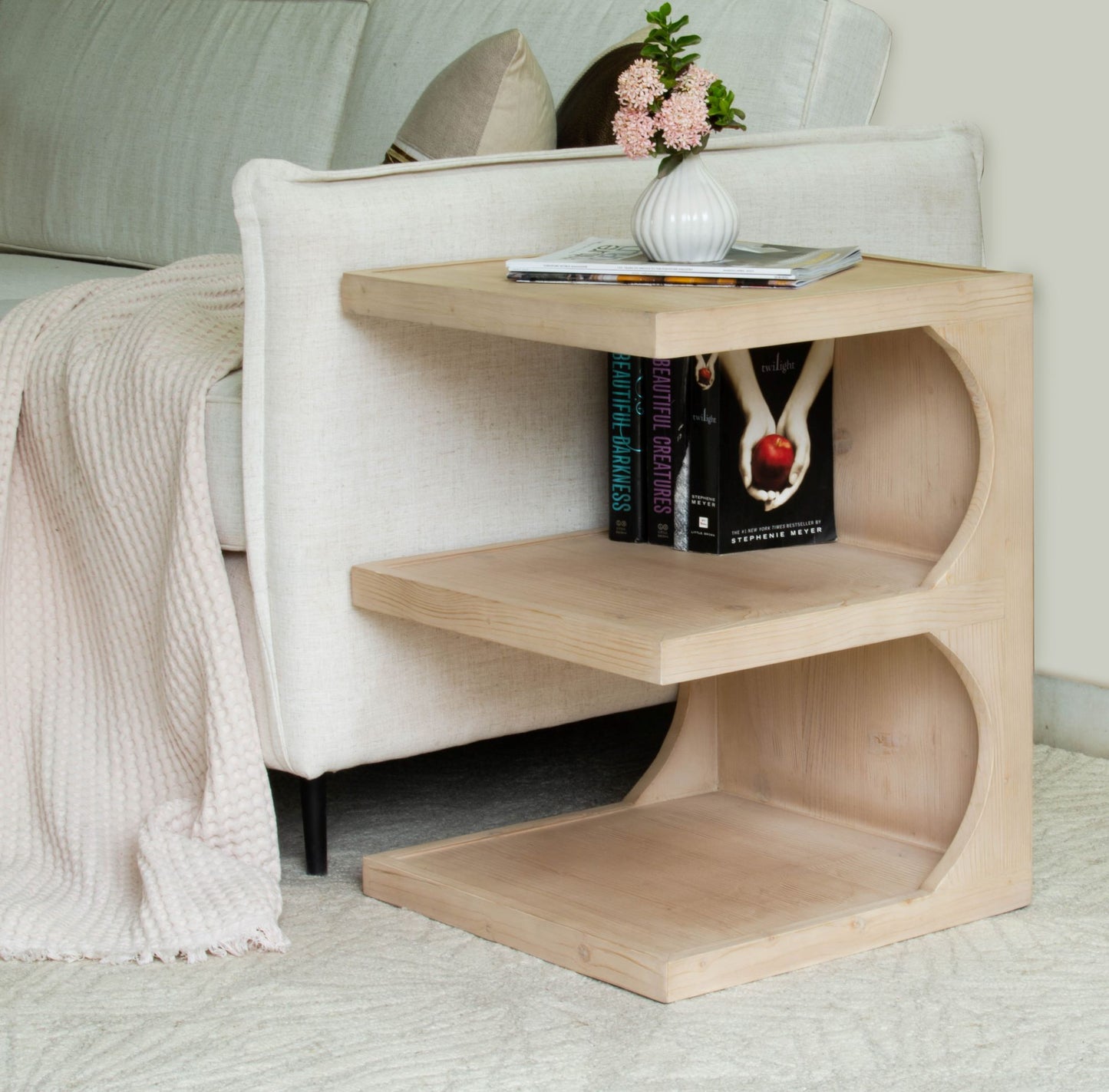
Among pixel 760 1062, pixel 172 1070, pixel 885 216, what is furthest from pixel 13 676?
pixel 885 216

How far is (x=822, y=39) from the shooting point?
6.39 feet

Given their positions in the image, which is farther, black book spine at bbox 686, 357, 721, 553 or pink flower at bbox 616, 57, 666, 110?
black book spine at bbox 686, 357, 721, 553

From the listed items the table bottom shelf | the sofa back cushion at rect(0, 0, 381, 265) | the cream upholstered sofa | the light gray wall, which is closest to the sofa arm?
the cream upholstered sofa

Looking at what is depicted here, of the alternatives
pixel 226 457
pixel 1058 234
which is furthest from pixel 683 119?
pixel 1058 234

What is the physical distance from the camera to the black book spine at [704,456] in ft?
5.01

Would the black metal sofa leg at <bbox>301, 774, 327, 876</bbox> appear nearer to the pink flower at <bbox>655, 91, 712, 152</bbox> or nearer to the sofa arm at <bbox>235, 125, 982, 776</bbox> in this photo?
the sofa arm at <bbox>235, 125, 982, 776</bbox>

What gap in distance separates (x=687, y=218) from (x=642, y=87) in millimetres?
103

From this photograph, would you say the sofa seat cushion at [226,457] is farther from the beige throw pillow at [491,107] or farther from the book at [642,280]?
the beige throw pillow at [491,107]

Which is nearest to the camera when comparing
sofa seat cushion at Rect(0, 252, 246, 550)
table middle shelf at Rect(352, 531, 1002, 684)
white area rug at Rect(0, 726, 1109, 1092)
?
white area rug at Rect(0, 726, 1109, 1092)

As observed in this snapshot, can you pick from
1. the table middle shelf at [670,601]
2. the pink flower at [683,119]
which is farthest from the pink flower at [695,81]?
the table middle shelf at [670,601]

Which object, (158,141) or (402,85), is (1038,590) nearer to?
(402,85)

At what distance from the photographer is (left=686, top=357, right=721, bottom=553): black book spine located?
1.53m

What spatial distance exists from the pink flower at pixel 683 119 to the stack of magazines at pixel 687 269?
0.30ft

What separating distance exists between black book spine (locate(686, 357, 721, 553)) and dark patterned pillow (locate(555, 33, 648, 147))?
15.5 inches
